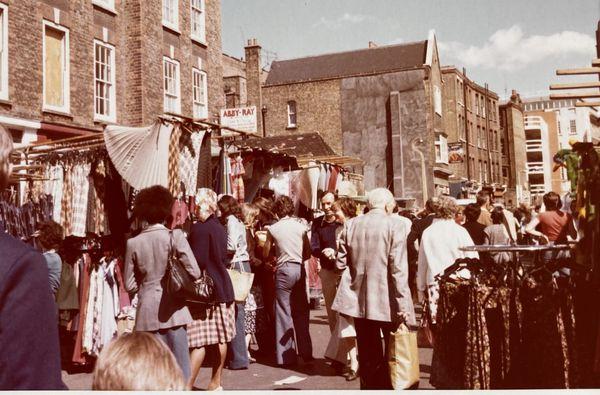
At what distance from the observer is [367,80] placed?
Answer: 120 feet

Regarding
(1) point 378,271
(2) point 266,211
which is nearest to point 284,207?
(2) point 266,211

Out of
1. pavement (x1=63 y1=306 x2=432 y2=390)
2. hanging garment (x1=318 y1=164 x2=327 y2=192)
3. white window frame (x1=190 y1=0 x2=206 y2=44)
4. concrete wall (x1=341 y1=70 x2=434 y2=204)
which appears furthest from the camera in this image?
concrete wall (x1=341 y1=70 x2=434 y2=204)

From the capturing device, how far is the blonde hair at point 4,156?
6.40ft

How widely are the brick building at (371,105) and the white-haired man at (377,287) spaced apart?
28375 millimetres

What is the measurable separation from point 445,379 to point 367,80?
109ft

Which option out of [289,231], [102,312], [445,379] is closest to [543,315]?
[445,379]

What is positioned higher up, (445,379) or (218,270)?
(218,270)

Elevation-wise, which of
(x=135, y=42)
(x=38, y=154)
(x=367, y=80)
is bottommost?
(x=38, y=154)

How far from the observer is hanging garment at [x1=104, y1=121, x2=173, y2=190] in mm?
7082

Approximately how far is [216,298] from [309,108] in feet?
107

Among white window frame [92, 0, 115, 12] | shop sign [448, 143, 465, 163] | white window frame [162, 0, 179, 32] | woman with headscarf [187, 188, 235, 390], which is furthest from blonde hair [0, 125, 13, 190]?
shop sign [448, 143, 465, 163]

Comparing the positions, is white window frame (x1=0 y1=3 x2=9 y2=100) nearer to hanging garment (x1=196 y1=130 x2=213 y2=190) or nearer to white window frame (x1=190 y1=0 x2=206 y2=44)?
hanging garment (x1=196 y1=130 x2=213 y2=190)

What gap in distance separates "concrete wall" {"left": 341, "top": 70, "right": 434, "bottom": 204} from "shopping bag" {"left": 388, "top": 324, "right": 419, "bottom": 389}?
30078mm

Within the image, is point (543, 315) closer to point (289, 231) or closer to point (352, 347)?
point (352, 347)
